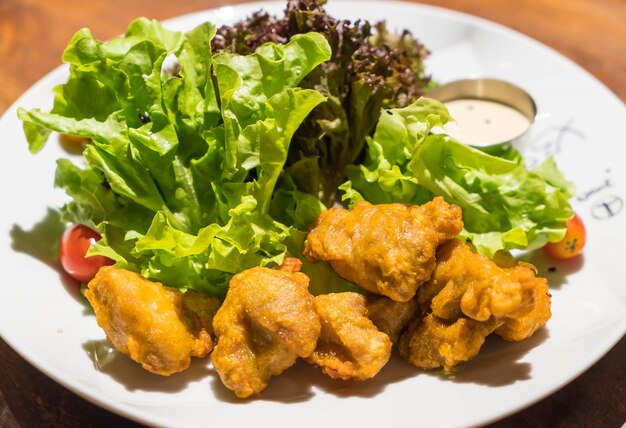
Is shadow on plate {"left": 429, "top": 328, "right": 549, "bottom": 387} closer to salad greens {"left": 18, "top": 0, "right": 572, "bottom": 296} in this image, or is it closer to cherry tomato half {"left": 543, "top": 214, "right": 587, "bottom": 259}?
salad greens {"left": 18, "top": 0, "right": 572, "bottom": 296}

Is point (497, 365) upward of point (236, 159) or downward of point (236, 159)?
downward

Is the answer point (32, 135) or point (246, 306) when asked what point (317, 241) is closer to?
point (246, 306)

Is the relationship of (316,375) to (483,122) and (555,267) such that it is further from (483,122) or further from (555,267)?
(483,122)

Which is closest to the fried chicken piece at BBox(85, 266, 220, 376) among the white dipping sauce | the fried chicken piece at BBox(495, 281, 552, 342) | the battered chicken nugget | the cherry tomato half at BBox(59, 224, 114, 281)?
the cherry tomato half at BBox(59, 224, 114, 281)

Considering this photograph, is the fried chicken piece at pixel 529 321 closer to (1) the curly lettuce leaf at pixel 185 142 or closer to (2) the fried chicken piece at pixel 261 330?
(2) the fried chicken piece at pixel 261 330

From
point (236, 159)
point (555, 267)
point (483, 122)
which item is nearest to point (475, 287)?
point (555, 267)

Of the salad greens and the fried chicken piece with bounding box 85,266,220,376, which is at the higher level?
the salad greens

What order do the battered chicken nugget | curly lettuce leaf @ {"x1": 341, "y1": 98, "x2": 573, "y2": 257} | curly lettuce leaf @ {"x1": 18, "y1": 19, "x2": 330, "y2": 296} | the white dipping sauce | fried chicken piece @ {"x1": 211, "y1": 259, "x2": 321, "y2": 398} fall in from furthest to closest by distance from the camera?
1. the white dipping sauce
2. curly lettuce leaf @ {"x1": 341, "y1": 98, "x2": 573, "y2": 257}
3. curly lettuce leaf @ {"x1": 18, "y1": 19, "x2": 330, "y2": 296}
4. fried chicken piece @ {"x1": 211, "y1": 259, "x2": 321, "y2": 398}
5. the battered chicken nugget
